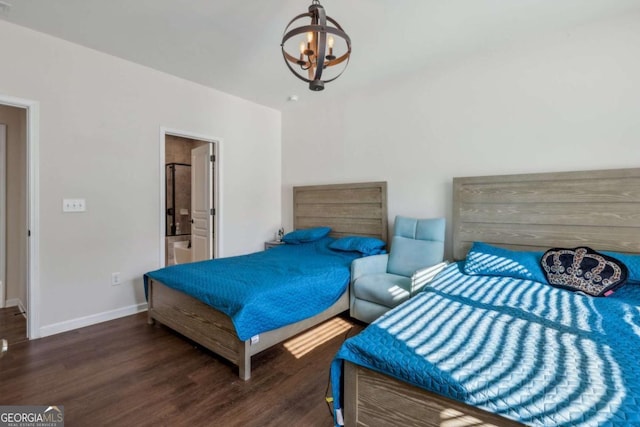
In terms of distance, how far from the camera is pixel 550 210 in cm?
251

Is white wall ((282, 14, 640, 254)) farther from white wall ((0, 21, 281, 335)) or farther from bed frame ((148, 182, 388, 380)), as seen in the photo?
white wall ((0, 21, 281, 335))

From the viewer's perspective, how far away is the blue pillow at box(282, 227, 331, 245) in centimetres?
384

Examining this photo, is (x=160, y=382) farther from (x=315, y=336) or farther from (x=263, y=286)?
(x=315, y=336)

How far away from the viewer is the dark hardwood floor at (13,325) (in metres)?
2.58

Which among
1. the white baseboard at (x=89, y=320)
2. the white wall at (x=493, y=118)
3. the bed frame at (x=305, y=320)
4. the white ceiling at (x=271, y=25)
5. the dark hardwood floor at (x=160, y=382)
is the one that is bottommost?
the dark hardwood floor at (x=160, y=382)

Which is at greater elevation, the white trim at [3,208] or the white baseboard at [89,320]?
the white trim at [3,208]

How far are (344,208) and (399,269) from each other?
1.18 m

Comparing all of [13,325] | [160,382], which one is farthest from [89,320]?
[160,382]

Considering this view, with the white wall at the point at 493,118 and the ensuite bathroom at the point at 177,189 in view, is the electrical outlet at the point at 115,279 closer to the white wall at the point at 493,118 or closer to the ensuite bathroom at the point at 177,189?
the white wall at the point at 493,118

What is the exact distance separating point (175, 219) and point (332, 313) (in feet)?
15.0

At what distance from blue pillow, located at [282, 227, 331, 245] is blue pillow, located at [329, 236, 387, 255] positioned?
1.39ft

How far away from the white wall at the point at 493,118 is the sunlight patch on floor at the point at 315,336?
4.78ft

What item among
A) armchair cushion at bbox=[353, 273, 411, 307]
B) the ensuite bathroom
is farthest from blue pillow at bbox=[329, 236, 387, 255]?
the ensuite bathroom

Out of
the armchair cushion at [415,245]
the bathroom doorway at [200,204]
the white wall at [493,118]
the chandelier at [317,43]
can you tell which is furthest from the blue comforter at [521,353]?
the bathroom doorway at [200,204]
